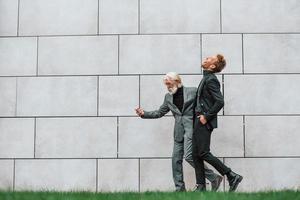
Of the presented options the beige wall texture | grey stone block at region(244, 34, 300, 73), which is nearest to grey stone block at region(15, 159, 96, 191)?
the beige wall texture

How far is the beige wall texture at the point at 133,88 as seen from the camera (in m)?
9.66

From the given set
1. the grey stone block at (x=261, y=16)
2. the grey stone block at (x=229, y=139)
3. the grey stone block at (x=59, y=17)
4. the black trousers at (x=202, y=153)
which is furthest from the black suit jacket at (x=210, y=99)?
the grey stone block at (x=59, y=17)

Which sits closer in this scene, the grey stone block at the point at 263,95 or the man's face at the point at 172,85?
the man's face at the point at 172,85

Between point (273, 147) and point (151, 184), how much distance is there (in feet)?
7.56

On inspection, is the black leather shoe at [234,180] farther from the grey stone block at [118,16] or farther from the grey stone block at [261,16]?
the grey stone block at [118,16]

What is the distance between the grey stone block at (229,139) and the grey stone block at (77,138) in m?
1.88

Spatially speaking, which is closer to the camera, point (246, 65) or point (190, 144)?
point (190, 144)

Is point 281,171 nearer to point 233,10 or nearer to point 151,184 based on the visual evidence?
point 151,184

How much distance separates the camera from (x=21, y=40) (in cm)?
1009

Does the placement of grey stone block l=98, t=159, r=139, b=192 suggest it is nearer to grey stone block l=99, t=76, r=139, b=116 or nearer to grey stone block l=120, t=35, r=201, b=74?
grey stone block l=99, t=76, r=139, b=116

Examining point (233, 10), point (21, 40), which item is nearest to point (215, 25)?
point (233, 10)

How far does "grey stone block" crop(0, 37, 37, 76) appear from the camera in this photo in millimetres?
10023

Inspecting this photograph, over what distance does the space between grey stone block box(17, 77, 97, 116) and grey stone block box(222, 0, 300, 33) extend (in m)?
2.78

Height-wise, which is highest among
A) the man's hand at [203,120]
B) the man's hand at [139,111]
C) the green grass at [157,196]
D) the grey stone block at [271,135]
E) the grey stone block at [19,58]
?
the grey stone block at [19,58]
